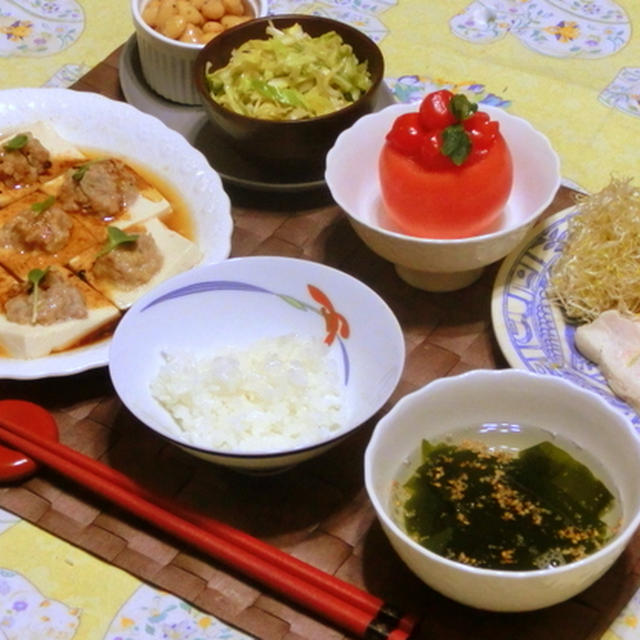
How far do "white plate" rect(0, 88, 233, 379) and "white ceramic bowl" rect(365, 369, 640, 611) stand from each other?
566 millimetres

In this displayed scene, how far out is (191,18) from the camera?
2.32m

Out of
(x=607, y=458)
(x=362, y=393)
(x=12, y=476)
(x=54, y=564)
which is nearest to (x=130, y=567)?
(x=54, y=564)

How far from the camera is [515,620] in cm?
145

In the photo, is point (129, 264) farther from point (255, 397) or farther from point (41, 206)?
point (255, 397)

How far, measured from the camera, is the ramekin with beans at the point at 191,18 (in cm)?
230

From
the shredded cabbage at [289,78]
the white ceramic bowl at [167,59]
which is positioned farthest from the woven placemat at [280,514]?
the white ceramic bowl at [167,59]

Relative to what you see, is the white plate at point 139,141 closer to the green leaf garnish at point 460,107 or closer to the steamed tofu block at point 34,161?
the steamed tofu block at point 34,161

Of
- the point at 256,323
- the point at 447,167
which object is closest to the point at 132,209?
the point at 256,323

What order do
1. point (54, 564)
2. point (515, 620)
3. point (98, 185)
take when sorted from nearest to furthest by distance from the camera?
1. point (515, 620)
2. point (54, 564)
3. point (98, 185)

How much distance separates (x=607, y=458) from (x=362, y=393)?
389 millimetres

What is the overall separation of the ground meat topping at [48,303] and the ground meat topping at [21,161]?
34cm

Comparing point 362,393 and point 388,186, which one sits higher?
point 388,186

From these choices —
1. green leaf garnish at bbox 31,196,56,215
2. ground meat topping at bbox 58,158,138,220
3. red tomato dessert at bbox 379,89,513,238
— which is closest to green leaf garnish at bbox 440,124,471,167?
red tomato dessert at bbox 379,89,513,238

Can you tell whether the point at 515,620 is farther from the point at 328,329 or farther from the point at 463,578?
the point at 328,329
